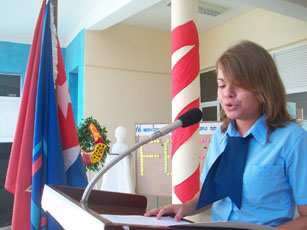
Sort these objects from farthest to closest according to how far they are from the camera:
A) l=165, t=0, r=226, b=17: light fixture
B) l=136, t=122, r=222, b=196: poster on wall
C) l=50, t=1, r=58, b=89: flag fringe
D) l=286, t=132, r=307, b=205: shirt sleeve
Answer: l=165, t=0, r=226, b=17: light fixture
l=136, t=122, r=222, b=196: poster on wall
l=50, t=1, r=58, b=89: flag fringe
l=286, t=132, r=307, b=205: shirt sleeve

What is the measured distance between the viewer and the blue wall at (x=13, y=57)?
18.4ft

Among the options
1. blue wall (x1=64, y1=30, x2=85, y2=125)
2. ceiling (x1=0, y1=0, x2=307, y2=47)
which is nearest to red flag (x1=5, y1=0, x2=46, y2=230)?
ceiling (x1=0, y1=0, x2=307, y2=47)

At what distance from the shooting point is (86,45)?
16.6 feet

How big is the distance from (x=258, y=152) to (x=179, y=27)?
6.19 feet

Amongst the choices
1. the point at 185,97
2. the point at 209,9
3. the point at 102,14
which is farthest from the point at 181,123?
the point at 209,9

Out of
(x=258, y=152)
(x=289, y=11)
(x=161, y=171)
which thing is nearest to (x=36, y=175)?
(x=258, y=152)

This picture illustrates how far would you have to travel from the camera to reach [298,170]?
2.41 ft

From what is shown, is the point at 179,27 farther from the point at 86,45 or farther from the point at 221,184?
the point at 86,45

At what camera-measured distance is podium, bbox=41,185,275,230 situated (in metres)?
0.53

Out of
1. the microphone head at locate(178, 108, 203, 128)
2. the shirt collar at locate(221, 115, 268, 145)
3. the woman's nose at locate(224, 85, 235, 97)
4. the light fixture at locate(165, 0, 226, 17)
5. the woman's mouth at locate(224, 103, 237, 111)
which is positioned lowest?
the shirt collar at locate(221, 115, 268, 145)

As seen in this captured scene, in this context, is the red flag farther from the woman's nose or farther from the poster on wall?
the poster on wall

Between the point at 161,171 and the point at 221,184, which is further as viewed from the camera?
the point at 161,171

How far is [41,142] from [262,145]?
1119mm

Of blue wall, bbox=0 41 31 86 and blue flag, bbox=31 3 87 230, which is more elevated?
blue wall, bbox=0 41 31 86
